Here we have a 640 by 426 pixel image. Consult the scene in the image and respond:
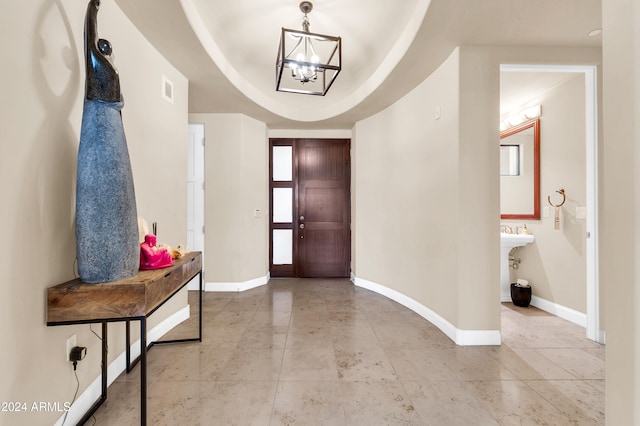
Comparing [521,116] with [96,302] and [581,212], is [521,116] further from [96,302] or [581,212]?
[96,302]

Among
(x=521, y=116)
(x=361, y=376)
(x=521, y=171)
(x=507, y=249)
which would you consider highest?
(x=521, y=116)

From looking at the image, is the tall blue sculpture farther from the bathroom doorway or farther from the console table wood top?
the bathroom doorway

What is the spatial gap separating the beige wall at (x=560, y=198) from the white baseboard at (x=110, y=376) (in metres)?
4.18

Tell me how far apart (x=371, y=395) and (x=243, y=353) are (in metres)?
1.10

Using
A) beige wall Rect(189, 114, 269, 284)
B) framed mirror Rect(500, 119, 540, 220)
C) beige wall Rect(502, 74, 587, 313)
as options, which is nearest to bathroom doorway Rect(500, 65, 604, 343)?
beige wall Rect(502, 74, 587, 313)

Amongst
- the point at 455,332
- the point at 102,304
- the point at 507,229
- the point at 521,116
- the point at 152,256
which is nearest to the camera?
the point at 102,304

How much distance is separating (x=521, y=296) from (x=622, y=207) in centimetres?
300

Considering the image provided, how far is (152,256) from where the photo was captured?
1.67m

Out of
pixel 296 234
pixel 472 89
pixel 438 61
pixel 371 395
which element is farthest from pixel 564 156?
pixel 296 234

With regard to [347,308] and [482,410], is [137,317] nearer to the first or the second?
[482,410]

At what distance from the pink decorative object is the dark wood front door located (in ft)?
10.2

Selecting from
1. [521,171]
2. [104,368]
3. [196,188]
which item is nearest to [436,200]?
[521,171]

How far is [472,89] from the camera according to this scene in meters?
2.44

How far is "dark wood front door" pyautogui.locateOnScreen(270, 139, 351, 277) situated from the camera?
4.76 metres
